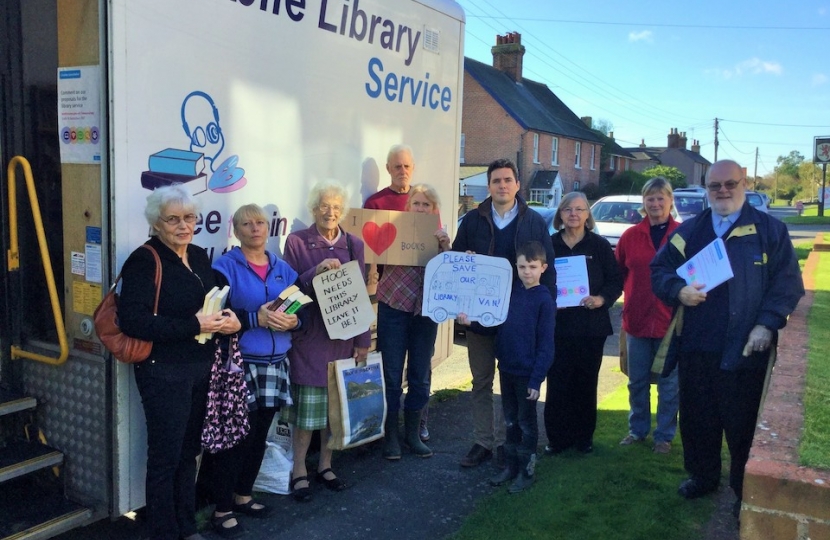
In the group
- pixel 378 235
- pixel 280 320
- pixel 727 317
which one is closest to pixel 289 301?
pixel 280 320

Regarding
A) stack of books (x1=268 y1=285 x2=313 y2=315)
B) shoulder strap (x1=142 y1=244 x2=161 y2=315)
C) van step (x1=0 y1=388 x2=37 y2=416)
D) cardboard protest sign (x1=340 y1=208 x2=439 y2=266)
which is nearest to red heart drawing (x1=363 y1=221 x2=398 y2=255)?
cardboard protest sign (x1=340 y1=208 x2=439 y2=266)

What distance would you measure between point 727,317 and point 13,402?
12.2ft

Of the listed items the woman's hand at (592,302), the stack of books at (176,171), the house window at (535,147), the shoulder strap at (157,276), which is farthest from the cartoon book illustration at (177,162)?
the house window at (535,147)

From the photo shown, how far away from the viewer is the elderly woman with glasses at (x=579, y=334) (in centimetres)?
452

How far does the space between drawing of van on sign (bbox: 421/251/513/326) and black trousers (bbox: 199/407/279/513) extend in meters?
1.19

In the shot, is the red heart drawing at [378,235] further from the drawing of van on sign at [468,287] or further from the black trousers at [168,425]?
the black trousers at [168,425]

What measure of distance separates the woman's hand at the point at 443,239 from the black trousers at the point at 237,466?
151 centimetres

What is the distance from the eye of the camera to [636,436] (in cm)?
495

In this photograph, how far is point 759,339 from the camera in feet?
11.3

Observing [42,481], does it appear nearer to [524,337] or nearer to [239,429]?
[239,429]

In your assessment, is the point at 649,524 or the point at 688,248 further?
the point at 688,248

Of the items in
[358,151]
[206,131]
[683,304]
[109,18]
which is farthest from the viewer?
[358,151]

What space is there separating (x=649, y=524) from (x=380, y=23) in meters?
3.50

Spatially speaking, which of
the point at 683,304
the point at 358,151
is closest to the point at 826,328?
the point at 683,304
